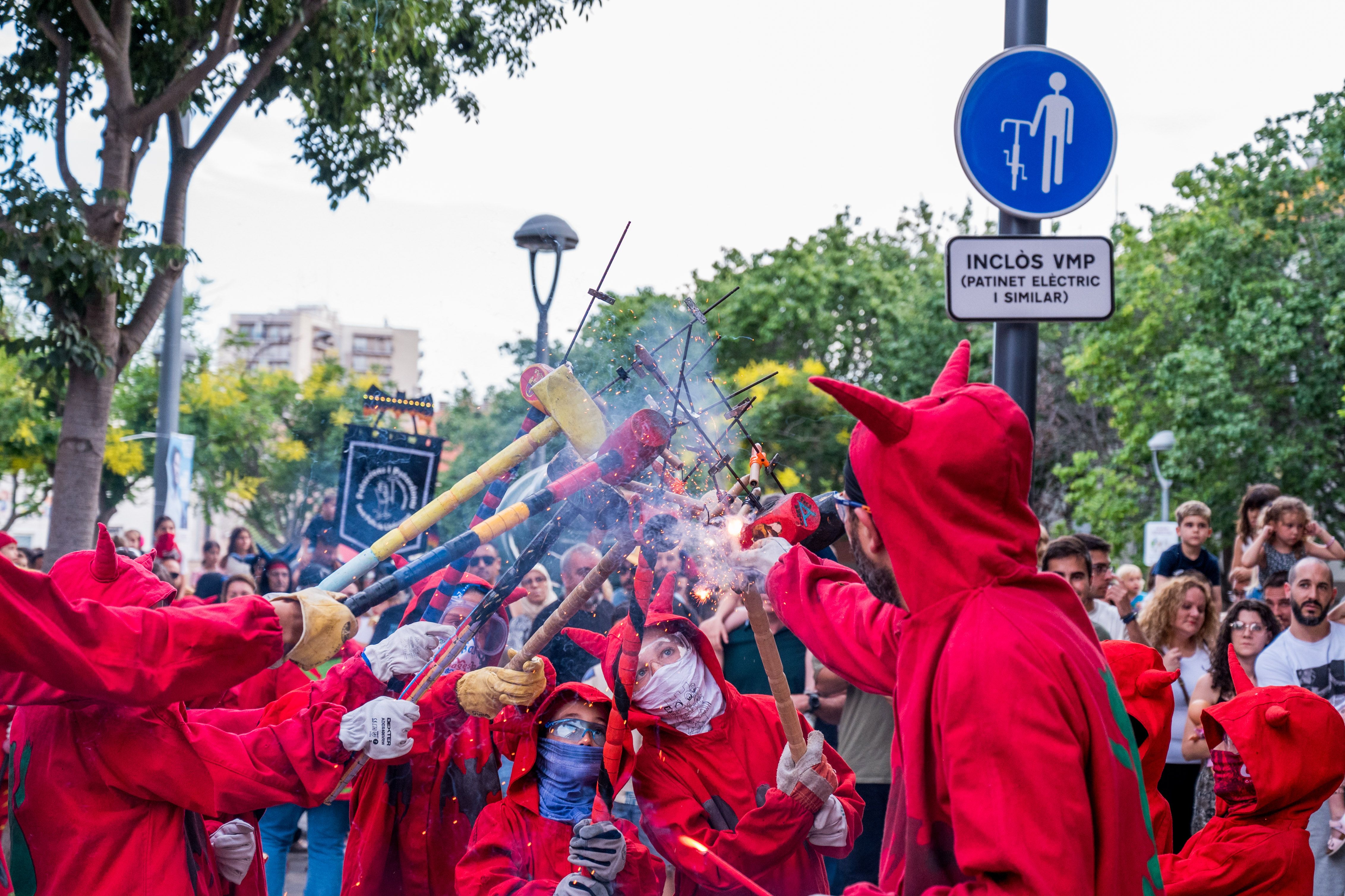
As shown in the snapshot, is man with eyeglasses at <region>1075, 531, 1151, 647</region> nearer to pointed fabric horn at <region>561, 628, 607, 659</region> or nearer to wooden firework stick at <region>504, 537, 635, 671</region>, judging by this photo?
pointed fabric horn at <region>561, 628, 607, 659</region>

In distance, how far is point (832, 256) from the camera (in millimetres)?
26406

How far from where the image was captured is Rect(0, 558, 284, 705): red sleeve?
2.52m

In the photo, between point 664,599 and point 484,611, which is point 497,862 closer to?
point 484,611

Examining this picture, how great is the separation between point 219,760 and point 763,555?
1.53m

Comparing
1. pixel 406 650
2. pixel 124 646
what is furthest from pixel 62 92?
pixel 124 646

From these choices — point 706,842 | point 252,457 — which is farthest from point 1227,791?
point 252,457

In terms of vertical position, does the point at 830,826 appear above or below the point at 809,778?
below

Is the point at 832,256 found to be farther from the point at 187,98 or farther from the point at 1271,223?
the point at 187,98

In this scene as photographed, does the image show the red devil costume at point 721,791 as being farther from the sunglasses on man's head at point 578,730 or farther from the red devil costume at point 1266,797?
the red devil costume at point 1266,797

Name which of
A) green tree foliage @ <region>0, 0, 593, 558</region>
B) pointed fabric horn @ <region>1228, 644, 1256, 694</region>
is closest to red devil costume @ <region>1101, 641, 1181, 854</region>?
pointed fabric horn @ <region>1228, 644, 1256, 694</region>

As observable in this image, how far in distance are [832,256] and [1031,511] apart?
24.7 metres

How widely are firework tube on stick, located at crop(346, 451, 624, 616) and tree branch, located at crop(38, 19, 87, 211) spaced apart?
25.7ft

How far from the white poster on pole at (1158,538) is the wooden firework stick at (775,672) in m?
11.1

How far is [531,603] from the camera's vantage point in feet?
21.8
